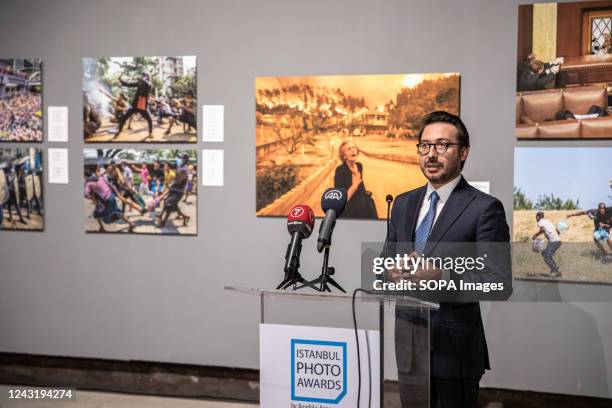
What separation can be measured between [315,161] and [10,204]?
88.9 inches

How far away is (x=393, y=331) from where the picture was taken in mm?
2086

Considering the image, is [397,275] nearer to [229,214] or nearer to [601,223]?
[601,223]

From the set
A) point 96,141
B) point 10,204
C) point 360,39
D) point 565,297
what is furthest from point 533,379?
point 10,204

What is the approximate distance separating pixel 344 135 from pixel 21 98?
2.34 m

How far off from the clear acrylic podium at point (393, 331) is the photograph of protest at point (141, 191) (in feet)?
8.42

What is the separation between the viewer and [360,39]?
4.24m

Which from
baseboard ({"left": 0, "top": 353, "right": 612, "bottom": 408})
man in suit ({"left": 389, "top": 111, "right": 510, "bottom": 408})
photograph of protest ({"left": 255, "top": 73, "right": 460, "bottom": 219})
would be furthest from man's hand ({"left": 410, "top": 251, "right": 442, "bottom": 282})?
baseboard ({"left": 0, "top": 353, "right": 612, "bottom": 408})

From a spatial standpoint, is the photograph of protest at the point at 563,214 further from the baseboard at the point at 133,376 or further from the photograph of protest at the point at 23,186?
the photograph of protest at the point at 23,186

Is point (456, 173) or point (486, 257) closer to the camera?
point (486, 257)

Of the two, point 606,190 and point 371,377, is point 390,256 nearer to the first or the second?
point 371,377

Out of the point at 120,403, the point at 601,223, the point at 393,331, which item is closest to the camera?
the point at 393,331

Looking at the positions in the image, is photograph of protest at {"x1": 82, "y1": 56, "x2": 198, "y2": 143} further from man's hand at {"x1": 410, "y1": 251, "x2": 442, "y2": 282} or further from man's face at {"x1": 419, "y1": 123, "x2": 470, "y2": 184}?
man's hand at {"x1": 410, "y1": 251, "x2": 442, "y2": 282}

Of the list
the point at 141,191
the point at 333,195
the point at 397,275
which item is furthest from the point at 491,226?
the point at 141,191

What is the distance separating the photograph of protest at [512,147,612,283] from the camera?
12.9 ft
